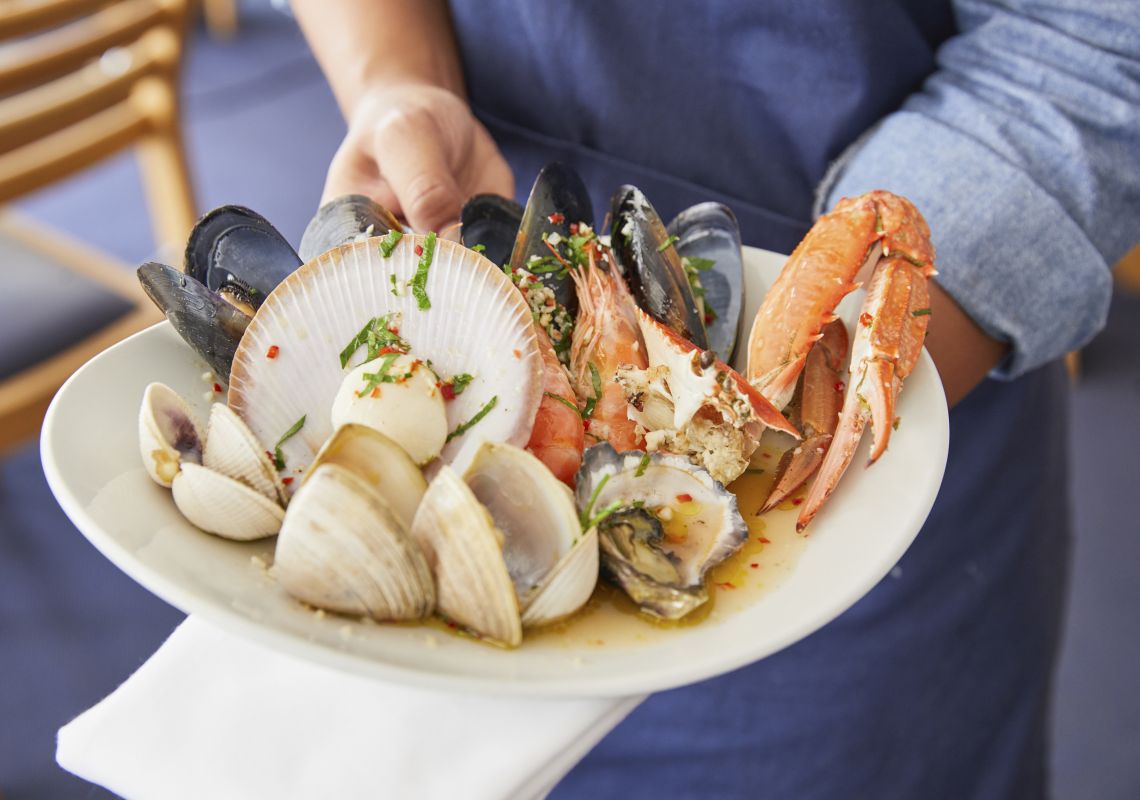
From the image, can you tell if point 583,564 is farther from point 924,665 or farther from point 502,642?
point 924,665

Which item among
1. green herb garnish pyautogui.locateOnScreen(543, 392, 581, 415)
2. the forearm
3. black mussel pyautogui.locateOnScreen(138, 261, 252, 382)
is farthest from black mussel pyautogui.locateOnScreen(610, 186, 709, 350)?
the forearm

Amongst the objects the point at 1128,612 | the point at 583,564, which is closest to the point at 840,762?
the point at 583,564

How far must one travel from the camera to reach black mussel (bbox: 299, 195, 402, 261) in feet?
2.83

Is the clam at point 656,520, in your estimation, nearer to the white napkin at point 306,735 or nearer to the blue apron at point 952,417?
the white napkin at point 306,735

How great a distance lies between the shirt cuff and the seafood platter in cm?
16

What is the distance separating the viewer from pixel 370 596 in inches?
22.6

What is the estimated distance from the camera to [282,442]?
28.1 inches

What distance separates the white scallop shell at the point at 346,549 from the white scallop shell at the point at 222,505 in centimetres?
6

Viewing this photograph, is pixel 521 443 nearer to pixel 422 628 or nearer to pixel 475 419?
pixel 475 419

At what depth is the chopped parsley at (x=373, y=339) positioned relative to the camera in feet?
2.38

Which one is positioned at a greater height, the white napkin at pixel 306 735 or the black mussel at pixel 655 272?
the black mussel at pixel 655 272

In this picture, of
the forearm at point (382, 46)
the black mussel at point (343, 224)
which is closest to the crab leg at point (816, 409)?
the black mussel at point (343, 224)

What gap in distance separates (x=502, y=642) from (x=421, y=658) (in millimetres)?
57

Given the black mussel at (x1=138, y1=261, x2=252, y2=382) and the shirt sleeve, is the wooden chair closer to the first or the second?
the black mussel at (x1=138, y1=261, x2=252, y2=382)
